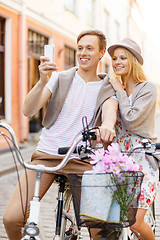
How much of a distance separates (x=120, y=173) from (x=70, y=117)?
76cm

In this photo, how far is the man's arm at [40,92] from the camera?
225cm

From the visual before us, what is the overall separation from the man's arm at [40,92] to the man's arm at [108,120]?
0.41 metres

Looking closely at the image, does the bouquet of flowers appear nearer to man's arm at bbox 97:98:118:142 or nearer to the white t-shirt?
man's arm at bbox 97:98:118:142

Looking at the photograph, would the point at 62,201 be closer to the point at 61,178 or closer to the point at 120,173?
the point at 61,178

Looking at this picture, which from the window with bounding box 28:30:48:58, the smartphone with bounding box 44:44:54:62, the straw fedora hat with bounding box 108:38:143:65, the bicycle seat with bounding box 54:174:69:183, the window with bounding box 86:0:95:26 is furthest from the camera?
the window with bounding box 86:0:95:26

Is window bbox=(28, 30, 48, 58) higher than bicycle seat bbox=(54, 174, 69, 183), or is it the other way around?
window bbox=(28, 30, 48, 58)

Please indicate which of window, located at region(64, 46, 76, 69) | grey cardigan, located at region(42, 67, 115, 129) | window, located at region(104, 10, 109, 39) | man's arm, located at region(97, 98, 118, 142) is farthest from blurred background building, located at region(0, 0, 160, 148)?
man's arm, located at region(97, 98, 118, 142)

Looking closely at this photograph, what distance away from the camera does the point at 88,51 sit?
9.00ft

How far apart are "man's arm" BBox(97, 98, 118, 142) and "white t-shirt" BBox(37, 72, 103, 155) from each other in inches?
4.7

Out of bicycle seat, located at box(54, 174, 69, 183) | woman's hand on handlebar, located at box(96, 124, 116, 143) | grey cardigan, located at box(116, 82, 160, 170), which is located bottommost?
bicycle seat, located at box(54, 174, 69, 183)

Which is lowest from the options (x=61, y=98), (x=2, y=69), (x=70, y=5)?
(x=61, y=98)

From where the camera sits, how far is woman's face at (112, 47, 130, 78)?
2.88 metres

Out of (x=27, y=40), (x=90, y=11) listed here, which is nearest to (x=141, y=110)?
(x=27, y=40)

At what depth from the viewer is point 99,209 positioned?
78.7 inches
